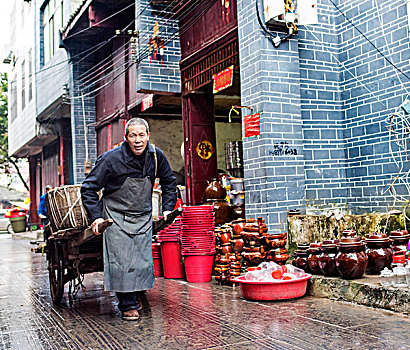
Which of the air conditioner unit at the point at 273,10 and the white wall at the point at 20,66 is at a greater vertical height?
the white wall at the point at 20,66

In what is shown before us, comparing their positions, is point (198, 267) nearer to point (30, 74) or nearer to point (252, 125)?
point (252, 125)

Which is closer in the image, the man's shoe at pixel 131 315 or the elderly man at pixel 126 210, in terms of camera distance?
the man's shoe at pixel 131 315

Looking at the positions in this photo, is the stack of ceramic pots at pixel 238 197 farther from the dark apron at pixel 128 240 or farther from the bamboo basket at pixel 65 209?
the dark apron at pixel 128 240

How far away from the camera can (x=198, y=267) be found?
279 inches

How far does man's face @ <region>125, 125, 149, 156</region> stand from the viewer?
202 inches

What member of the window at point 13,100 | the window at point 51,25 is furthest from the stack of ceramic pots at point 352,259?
the window at point 13,100

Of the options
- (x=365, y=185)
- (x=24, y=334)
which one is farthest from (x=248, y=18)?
(x=24, y=334)

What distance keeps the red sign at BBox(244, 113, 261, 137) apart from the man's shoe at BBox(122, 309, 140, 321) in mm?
3837

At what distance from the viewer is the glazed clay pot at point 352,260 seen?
208 inches

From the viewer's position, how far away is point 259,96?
784 cm

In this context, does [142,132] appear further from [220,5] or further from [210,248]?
[220,5]

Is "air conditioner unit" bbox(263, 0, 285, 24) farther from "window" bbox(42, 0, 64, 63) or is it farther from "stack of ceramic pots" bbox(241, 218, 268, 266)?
"window" bbox(42, 0, 64, 63)

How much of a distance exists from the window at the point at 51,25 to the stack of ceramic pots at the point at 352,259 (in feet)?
56.3

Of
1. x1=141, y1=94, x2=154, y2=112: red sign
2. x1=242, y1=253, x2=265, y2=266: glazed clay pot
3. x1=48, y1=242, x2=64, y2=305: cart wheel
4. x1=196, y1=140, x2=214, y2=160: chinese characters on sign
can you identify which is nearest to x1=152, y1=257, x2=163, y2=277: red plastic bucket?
x1=242, y1=253, x2=265, y2=266: glazed clay pot
